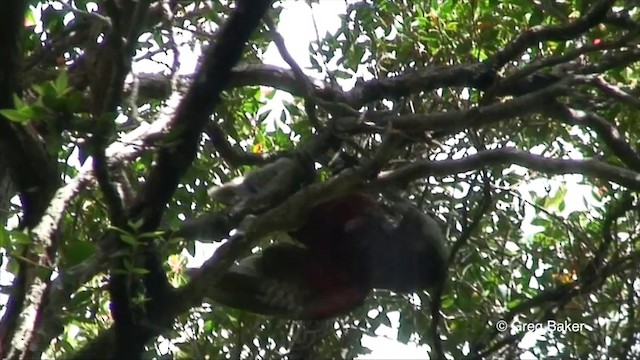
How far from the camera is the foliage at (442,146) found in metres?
2.79

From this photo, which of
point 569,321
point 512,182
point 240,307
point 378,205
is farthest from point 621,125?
point 240,307

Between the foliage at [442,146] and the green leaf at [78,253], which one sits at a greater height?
the foliage at [442,146]

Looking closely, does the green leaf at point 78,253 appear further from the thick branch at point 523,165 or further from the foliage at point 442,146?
the thick branch at point 523,165

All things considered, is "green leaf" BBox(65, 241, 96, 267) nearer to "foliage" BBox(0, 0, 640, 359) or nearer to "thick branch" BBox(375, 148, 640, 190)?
"foliage" BBox(0, 0, 640, 359)

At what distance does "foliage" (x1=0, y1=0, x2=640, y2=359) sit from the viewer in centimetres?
279

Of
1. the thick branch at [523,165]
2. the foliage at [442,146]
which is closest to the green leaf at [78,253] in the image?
the foliage at [442,146]

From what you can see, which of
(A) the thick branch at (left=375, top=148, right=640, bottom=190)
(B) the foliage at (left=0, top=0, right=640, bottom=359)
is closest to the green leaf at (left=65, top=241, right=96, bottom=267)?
(B) the foliage at (left=0, top=0, right=640, bottom=359)

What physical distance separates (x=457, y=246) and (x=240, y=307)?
851 mm

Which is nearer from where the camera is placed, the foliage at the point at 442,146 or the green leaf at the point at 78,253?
the green leaf at the point at 78,253

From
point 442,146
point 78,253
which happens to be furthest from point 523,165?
point 78,253

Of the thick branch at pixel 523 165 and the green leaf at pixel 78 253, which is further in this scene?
the thick branch at pixel 523 165

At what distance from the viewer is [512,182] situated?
410 centimetres

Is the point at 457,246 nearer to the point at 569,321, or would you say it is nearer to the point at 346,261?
the point at 346,261

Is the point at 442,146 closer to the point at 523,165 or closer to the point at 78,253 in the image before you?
the point at 523,165
